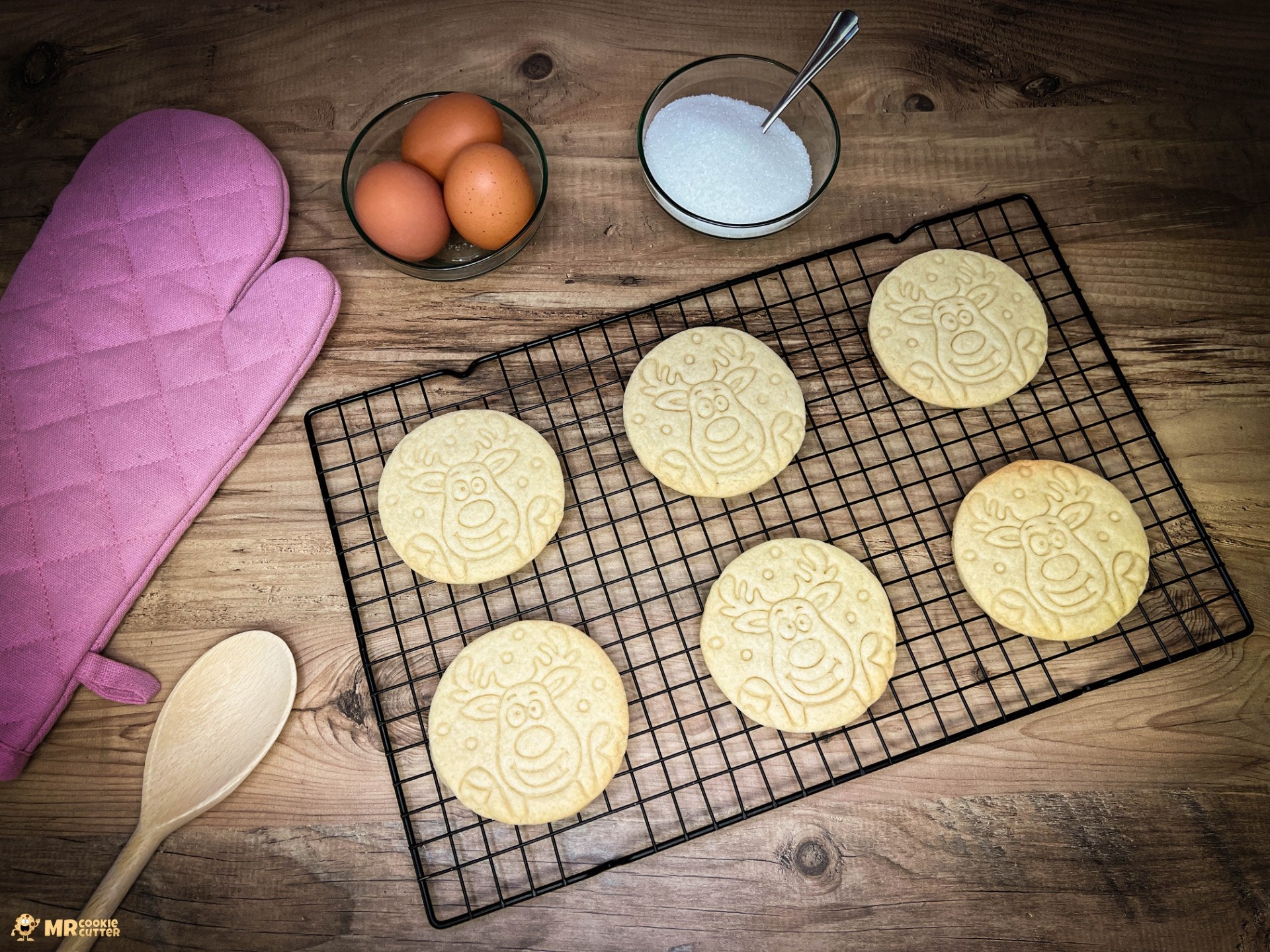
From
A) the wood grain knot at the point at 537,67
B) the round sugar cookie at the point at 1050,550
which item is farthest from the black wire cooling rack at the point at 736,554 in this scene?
the wood grain knot at the point at 537,67

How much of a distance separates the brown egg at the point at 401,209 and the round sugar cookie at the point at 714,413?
1.29 feet

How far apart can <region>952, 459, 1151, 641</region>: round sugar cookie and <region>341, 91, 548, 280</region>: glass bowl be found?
819mm

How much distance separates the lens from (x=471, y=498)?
3.88 ft

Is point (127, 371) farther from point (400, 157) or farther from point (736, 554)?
point (736, 554)

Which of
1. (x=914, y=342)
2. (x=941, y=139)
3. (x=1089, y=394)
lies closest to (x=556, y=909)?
(x=914, y=342)

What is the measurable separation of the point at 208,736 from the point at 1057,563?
4.08 ft

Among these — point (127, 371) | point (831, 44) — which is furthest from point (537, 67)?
point (127, 371)

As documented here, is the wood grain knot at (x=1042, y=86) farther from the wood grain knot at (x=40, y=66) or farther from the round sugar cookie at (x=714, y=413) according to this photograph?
the wood grain knot at (x=40, y=66)

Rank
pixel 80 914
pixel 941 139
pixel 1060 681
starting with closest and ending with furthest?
pixel 80 914
pixel 1060 681
pixel 941 139

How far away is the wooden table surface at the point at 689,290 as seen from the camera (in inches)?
44.5

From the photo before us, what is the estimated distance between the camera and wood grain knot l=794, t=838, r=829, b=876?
3.74ft

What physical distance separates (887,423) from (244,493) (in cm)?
102

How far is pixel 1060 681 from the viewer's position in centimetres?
120

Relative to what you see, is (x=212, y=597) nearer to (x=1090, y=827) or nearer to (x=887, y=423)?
(x=887, y=423)
